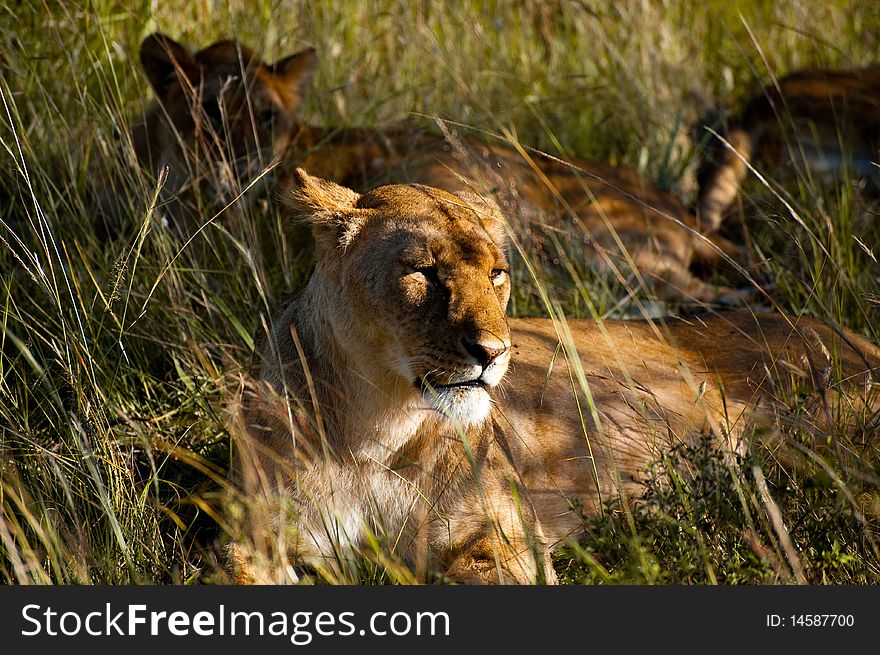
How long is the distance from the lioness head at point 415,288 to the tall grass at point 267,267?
0.69 feet

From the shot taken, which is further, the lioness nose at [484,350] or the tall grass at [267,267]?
the tall grass at [267,267]

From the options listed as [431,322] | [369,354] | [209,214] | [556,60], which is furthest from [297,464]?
[556,60]

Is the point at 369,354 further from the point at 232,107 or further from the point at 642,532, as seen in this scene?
the point at 232,107

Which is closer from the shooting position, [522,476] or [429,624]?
[429,624]

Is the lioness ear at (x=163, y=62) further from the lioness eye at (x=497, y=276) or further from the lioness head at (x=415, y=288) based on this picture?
the lioness eye at (x=497, y=276)

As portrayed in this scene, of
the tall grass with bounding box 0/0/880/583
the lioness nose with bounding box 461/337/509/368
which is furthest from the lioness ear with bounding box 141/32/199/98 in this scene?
the lioness nose with bounding box 461/337/509/368

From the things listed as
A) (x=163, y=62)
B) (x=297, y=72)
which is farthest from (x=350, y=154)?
(x=163, y=62)

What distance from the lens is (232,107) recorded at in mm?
5012

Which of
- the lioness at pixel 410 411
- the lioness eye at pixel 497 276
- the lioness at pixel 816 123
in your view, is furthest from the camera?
the lioness at pixel 816 123

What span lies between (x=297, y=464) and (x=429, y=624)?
0.65 metres

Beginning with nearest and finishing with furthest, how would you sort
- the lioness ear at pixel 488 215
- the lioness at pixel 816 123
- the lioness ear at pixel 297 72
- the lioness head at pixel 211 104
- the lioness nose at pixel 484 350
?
the lioness nose at pixel 484 350
the lioness ear at pixel 488 215
the lioness head at pixel 211 104
the lioness ear at pixel 297 72
the lioness at pixel 816 123

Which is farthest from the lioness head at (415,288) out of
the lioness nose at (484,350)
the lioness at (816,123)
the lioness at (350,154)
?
the lioness at (816,123)

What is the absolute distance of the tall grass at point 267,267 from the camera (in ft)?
8.89

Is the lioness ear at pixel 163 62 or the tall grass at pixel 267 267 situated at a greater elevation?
the lioness ear at pixel 163 62
